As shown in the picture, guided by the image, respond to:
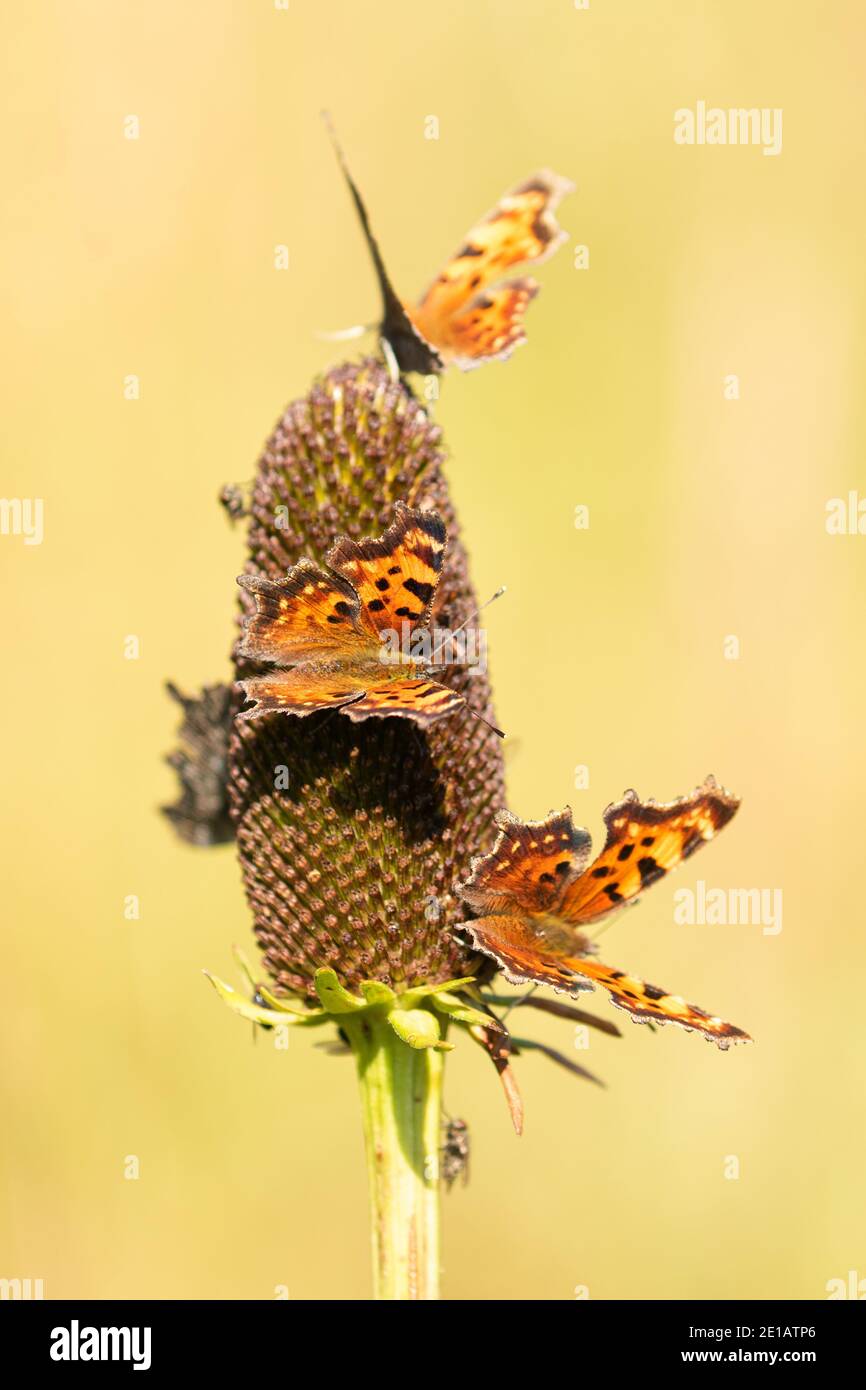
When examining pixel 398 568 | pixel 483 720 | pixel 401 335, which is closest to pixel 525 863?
pixel 483 720

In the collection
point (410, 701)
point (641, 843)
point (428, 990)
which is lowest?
point (428, 990)

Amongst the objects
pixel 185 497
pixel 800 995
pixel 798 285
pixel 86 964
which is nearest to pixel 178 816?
pixel 86 964

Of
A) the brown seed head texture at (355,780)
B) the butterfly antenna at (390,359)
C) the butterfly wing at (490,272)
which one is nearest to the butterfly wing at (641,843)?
the brown seed head texture at (355,780)

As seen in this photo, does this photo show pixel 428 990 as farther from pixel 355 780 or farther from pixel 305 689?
pixel 305 689

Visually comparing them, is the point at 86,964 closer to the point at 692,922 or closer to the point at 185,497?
the point at 185,497

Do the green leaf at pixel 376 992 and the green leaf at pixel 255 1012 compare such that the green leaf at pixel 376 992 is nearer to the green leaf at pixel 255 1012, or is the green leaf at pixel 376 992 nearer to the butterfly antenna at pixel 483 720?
the green leaf at pixel 255 1012
